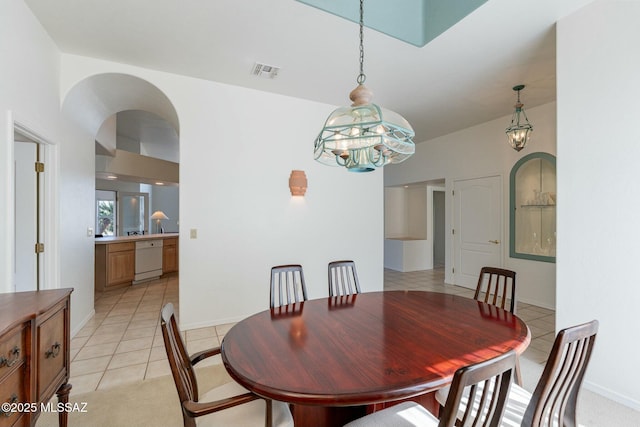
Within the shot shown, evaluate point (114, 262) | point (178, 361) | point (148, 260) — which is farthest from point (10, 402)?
point (148, 260)

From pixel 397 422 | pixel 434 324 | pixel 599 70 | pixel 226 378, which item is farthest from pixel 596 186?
pixel 226 378

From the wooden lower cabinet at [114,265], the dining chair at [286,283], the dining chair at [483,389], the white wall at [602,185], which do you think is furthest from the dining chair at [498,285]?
→ the wooden lower cabinet at [114,265]

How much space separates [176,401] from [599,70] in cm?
399

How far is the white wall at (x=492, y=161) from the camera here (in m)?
4.11

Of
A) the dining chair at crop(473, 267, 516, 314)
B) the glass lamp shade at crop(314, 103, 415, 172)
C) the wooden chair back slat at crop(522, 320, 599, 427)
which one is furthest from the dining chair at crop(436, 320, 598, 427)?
the glass lamp shade at crop(314, 103, 415, 172)

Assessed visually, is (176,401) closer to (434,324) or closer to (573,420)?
(434,324)

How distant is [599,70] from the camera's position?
213 cm

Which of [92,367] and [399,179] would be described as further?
[399,179]

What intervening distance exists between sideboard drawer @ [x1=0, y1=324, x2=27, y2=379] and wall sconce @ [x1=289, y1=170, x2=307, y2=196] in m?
2.97

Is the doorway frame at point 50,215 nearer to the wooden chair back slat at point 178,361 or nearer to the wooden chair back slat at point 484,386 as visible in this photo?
the wooden chair back slat at point 178,361

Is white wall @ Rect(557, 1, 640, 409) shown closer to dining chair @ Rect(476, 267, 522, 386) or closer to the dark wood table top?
dining chair @ Rect(476, 267, 522, 386)

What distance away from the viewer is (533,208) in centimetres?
439

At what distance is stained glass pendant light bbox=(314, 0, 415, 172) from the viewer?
164 centimetres

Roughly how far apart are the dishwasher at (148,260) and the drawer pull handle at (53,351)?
452cm
